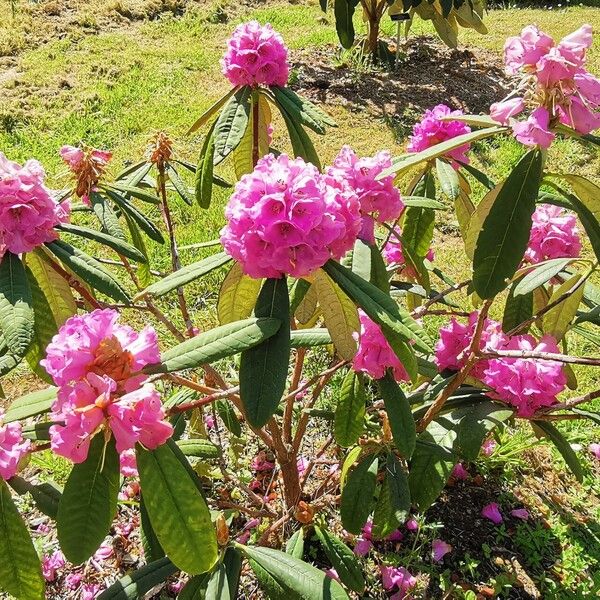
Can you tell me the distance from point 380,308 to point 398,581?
3.40 ft

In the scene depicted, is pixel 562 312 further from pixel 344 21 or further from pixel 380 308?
pixel 344 21

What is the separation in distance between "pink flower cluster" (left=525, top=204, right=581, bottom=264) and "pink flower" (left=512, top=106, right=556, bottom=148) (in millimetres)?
645

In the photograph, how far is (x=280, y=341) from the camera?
0.92m

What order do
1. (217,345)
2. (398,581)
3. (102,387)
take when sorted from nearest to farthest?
(102,387) < (217,345) < (398,581)

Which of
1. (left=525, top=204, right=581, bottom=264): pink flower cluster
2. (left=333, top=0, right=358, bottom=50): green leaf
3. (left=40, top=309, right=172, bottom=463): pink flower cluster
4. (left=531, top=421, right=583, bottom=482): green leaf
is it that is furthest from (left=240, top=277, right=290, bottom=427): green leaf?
(left=333, top=0, right=358, bottom=50): green leaf

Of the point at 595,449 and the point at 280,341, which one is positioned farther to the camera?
the point at 595,449

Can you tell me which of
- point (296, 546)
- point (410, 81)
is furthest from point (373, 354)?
point (410, 81)

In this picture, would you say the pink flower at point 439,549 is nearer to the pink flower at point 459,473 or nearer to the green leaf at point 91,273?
the pink flower at point 459,473

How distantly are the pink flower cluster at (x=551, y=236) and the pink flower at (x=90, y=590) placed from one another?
146 cm

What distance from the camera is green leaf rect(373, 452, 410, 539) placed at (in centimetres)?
136

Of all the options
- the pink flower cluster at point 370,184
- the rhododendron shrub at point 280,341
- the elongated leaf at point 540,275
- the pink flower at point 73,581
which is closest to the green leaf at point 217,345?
the rhododendron shrub at point 280,341

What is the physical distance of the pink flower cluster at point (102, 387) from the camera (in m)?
0.76

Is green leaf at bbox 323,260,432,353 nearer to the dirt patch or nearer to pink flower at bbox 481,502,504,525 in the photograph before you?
pink flower at bbox 481,502,504,525

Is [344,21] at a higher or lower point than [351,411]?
higher
